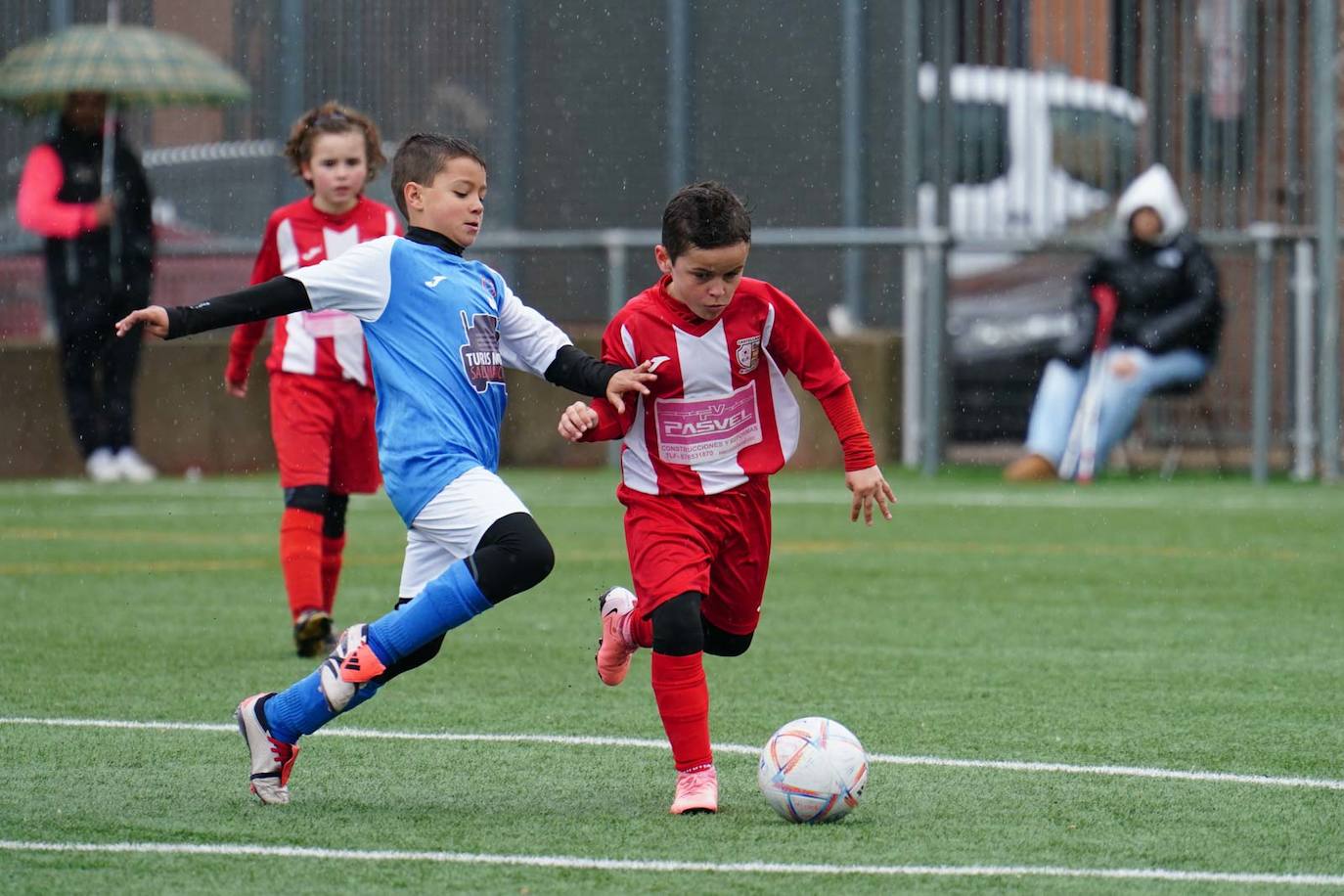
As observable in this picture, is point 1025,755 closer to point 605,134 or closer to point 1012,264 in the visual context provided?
point 1012,264

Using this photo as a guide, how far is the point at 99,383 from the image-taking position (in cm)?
1595

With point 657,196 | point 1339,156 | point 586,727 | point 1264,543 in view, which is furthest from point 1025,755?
point 657,196

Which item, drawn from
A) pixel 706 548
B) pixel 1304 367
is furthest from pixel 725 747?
pixel 1304 367

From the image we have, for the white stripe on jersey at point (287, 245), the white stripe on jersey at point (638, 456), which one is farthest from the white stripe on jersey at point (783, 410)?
the white stripe on jersey at point (287, 245)

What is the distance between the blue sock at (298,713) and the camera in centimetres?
501

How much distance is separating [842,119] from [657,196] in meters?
1.62

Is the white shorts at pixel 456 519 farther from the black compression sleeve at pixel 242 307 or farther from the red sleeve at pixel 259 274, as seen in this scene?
the red sleeve at pixel 259 274

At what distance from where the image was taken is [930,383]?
1614 cm

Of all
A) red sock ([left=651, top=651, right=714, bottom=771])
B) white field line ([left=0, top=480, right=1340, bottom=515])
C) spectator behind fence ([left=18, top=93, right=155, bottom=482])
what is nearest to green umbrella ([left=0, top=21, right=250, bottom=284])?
spectator behind fence ([left=18, top=93, right=155, bottom=482])

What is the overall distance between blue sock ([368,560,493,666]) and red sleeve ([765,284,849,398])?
969 mm

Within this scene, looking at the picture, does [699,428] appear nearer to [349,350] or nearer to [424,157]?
[424,157]

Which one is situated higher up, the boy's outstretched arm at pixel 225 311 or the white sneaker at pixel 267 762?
the boy's outstretched arm at pixel 225 311

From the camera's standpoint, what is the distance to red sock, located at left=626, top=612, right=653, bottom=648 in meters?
5.47

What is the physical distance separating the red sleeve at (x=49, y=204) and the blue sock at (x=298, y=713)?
37.4 feet
